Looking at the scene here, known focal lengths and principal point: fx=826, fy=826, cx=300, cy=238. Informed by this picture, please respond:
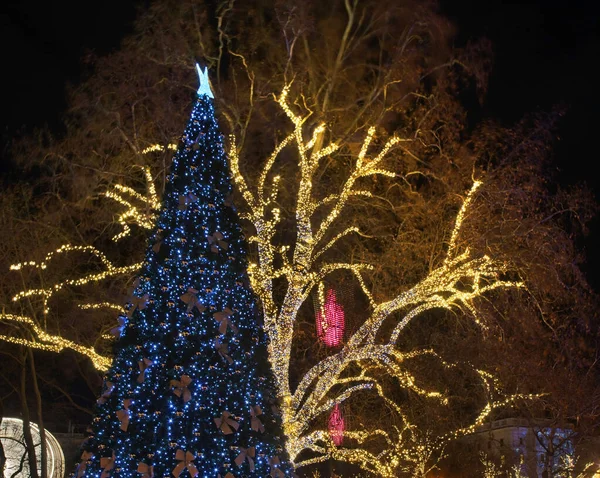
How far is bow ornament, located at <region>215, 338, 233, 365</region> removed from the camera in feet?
29.5

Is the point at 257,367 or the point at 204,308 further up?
the point at 204,308

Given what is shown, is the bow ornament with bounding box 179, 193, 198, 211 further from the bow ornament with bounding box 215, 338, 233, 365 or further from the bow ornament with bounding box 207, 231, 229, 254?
the bow ornament with bounding box 215, 338, 233, 365

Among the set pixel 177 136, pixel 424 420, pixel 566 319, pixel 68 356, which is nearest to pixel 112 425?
pixel 177 136

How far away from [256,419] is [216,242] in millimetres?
2039

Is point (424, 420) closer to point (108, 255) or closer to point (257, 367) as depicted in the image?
point (108, 255)

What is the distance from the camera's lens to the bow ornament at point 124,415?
8656 mm

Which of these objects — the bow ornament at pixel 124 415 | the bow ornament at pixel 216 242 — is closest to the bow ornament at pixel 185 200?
the bow ornament at pixel 216 242

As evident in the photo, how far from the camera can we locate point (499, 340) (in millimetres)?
17219

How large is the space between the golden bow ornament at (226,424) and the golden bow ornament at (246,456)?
0.24 metres

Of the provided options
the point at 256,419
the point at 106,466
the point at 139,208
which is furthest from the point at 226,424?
the point at 139,208

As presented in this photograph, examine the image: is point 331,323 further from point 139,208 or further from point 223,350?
point 223,350

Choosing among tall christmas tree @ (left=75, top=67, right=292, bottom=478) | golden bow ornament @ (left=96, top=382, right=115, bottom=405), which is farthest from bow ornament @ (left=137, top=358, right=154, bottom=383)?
golden bow ornament @ (left=96, top=382, right=115, bottom=405)

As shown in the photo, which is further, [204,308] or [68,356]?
[68,356]

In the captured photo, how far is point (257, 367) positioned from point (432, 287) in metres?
7.56
